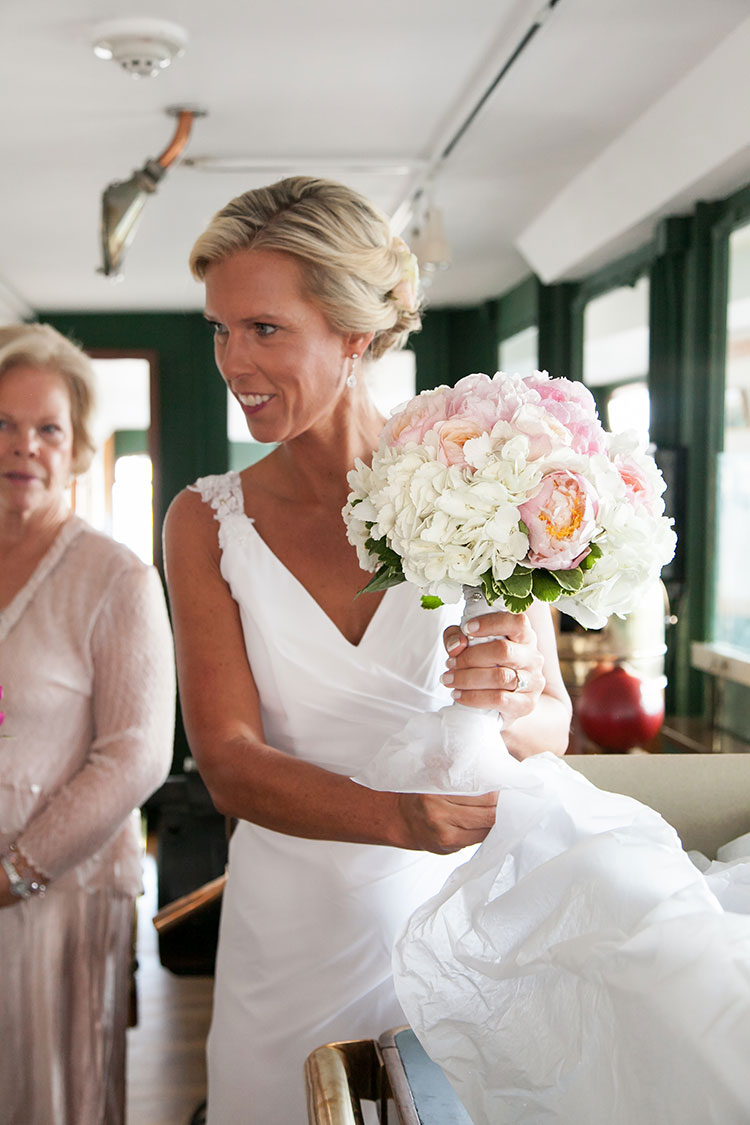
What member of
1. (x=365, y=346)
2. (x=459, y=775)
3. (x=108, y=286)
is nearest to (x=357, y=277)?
(x=365, y=346)

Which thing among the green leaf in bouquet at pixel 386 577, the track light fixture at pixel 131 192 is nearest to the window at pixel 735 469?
the track light fixture at pixel 131 192

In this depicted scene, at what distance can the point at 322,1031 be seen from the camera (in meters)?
1.48

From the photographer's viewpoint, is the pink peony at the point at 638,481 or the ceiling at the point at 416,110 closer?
the pink peony at the point at 638,481

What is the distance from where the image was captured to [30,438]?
205cm

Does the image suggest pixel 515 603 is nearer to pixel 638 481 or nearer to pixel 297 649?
pixel 638 481

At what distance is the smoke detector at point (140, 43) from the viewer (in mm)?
2988

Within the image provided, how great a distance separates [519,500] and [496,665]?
24 cm

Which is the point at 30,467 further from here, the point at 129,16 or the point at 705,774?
the point at 129,16

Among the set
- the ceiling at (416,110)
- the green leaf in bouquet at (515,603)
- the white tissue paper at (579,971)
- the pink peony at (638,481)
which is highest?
the ceiling at (416,110)

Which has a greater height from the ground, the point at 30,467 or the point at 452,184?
the point at 452,184

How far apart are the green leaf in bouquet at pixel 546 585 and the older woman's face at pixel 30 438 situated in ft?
4.14

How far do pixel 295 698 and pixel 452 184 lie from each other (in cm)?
364

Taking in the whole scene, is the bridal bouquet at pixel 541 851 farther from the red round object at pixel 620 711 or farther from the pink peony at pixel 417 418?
the red round object at pixel 620 711

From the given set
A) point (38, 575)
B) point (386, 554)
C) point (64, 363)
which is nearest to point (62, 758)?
point (38, 575)
